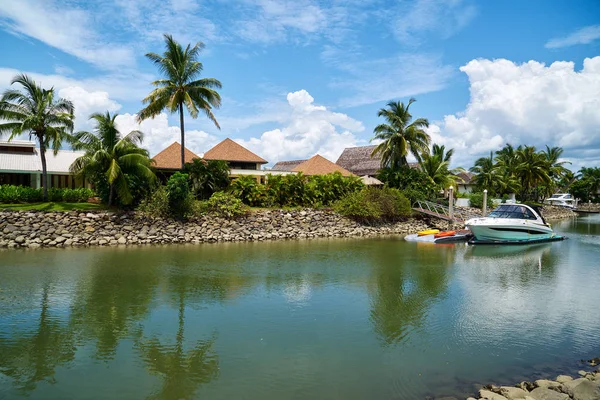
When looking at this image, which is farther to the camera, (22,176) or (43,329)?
(22,176)

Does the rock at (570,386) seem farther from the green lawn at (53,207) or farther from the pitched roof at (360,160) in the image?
the pitched roof at (360,160)

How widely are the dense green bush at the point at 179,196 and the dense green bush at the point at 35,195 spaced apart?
20.3 feet

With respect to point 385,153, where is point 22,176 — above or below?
below

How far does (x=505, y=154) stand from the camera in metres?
54.8

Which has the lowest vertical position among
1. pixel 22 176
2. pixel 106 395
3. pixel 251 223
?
pixel 106 395

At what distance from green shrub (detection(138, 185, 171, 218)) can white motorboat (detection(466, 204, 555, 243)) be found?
1845cm

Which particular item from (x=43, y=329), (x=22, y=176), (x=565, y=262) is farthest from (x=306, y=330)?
(x=22, y=176)

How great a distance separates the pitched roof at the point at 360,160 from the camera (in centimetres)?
4580

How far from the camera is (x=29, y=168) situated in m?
28.6

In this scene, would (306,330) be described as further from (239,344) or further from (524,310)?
(524,310)

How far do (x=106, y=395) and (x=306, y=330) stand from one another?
4.57m

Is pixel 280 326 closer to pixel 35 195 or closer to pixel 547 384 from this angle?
pixel 547 384

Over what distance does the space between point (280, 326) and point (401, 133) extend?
1167 inches

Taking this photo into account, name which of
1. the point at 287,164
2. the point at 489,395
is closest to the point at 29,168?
the point at 287,164
